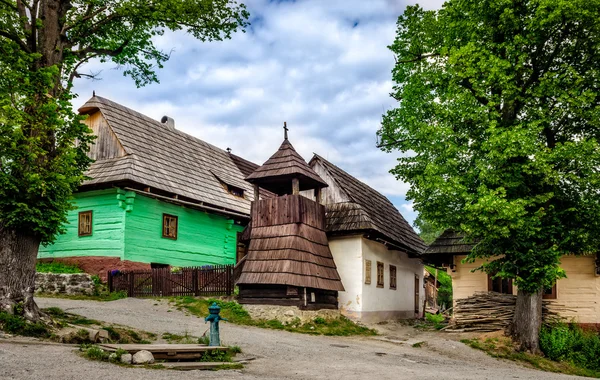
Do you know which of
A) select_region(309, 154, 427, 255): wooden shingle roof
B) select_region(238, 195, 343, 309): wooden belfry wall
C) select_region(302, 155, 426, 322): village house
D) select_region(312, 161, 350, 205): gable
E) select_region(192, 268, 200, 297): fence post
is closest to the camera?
select_region(238, 195, 343, 309): wooden belfry wall

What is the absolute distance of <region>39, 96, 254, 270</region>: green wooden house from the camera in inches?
874

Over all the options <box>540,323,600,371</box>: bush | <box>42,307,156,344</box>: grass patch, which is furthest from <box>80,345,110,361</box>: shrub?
<box>540,323,600,371</box>: bush

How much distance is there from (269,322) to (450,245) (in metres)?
7.76

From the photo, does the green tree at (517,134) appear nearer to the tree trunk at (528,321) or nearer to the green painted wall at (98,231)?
the tree trunk at (528,321)

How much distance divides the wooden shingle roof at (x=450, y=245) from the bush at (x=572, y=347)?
4268 millimetres

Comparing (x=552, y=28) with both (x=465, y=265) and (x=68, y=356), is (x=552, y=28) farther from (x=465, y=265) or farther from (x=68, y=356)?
(x=68, y=356)

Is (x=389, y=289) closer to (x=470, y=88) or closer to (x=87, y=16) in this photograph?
(x=470, y=88)

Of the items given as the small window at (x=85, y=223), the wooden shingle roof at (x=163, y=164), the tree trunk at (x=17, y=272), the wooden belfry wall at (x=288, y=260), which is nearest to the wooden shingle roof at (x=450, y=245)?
the wooden belfry wall at (x=288, y=260)

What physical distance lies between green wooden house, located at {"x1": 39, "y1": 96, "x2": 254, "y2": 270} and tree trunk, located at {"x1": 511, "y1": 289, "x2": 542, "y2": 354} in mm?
14019

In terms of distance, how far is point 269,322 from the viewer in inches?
719

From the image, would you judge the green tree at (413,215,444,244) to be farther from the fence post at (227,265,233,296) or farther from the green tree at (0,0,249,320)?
the green tree at (0,0,249,320)

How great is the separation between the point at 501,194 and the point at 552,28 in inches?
203

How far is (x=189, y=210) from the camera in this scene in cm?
2534

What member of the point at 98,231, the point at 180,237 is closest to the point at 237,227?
the point at 180,237
